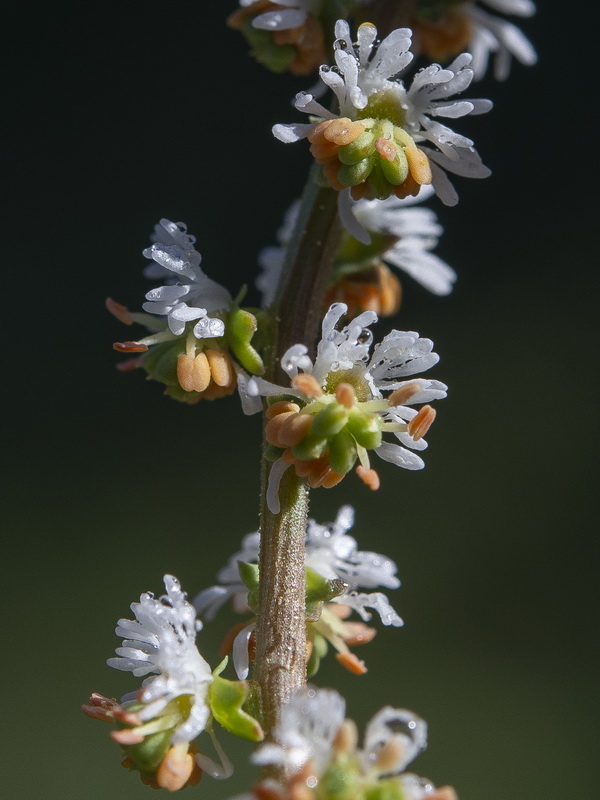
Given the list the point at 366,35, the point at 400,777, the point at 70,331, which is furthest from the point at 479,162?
the point at 70,331

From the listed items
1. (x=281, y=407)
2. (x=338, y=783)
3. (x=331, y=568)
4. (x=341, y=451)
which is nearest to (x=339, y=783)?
(x=338, y=783)

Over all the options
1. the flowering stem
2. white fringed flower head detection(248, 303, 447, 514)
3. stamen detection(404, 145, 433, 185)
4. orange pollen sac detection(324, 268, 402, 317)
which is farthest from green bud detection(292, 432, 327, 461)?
orange pollen sac detection(324, 268, 402, 317)

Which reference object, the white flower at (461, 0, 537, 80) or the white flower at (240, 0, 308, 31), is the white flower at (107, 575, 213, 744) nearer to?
the white flower at (240, 0, 308, 31)

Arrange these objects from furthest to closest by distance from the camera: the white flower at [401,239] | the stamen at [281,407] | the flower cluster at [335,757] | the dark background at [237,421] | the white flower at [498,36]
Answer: the dark background at [237,421], the white flower at [498,36], the white flower at [401,239], the stamen at [281,407], the flower cluster at [335,757]

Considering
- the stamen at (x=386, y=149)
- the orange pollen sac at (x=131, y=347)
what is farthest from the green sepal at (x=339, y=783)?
the stamen at (x=386, y=149)

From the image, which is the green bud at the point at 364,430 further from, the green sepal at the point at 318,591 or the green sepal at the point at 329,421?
the green sepal at the point at 318,591

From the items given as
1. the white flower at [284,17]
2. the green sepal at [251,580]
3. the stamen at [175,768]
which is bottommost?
the stamen at [175,768]

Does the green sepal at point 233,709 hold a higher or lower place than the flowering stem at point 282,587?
lower
